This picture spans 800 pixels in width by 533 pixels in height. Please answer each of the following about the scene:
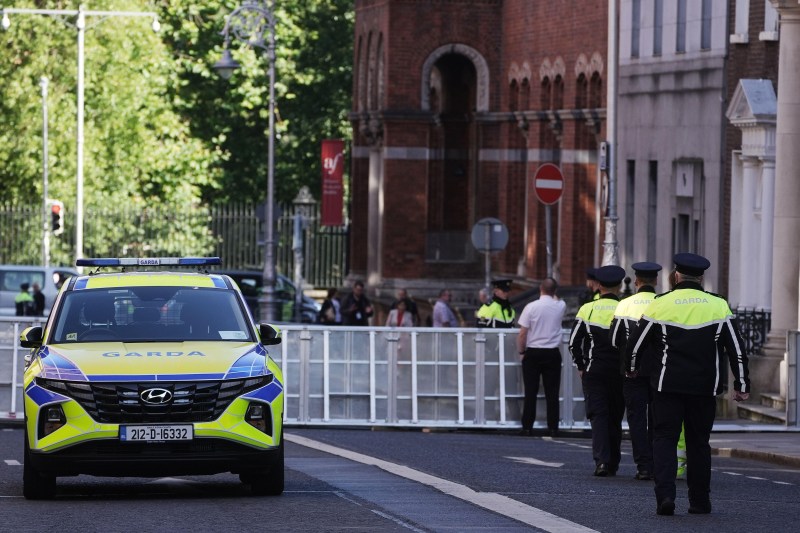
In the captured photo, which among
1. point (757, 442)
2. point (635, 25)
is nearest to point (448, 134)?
point (635, 25)

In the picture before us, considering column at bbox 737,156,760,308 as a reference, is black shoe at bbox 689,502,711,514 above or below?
below

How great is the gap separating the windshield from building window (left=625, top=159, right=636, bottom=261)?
79.6 feet

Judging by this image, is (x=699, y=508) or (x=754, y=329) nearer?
(x=699, y=508)

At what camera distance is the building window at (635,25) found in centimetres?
3891

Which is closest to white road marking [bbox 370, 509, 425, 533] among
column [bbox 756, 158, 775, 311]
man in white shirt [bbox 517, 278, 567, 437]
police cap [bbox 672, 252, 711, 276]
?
police cap [bbox 672, 252, 711, 276]

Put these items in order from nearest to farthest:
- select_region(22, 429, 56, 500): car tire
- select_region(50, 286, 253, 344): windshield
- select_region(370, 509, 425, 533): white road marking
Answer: select_region(370, 509, 425, 533): white road marking → select_region(22, 429, 56, 500): car tire → select_region(50, 286, 253, 344): windshield

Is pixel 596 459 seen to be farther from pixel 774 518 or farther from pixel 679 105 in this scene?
pixel 679 105

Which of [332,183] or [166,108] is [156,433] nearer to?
[332,183]

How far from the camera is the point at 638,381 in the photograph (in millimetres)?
17219

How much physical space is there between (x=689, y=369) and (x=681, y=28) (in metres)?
22.9

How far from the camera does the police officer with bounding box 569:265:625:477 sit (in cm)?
1833

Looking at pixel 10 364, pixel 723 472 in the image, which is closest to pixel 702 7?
pixel 10 364

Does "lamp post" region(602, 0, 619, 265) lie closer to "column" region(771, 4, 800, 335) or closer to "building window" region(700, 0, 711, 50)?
"building window" region(700, 0, 711, 50)

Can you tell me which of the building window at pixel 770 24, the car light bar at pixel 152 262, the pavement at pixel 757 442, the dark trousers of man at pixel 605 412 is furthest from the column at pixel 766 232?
the car light bar at pixel 152 262
